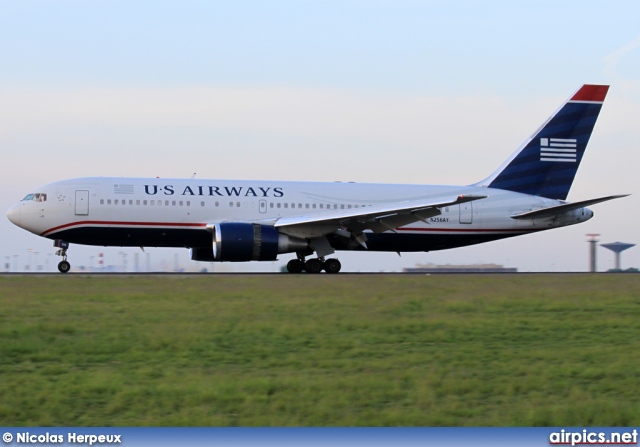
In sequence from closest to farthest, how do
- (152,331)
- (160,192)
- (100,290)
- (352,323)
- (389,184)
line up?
(152,331), (352,323), (100,290), (160,192), (389,184)

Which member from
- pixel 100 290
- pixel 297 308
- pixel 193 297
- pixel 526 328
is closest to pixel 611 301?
pixel 526 328

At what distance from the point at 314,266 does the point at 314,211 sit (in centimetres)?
217

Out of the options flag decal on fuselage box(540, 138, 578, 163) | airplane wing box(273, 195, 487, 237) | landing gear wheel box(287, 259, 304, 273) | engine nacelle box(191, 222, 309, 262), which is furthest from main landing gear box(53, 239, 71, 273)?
flag decal on fuselage box(540, 138, 578, 163)

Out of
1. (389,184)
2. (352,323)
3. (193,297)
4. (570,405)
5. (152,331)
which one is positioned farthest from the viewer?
(389,184)

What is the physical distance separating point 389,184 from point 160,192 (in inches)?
352

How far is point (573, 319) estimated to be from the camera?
55.9 feet

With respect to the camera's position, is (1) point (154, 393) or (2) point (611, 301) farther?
(2) point (611, 301)

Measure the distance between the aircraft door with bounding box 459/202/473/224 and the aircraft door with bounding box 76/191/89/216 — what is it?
13914mm

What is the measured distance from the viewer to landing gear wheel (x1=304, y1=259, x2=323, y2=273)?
3039 cm

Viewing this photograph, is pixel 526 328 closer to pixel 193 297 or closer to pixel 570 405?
pixel 570 405

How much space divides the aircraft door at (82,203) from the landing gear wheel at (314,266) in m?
7.85
